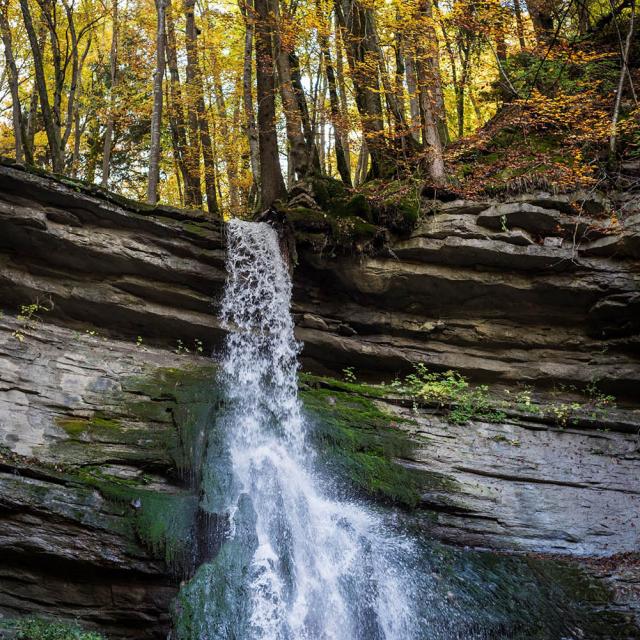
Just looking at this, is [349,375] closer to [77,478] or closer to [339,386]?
[339,386]

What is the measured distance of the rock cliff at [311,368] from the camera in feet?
22.7

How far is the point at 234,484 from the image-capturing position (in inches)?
322

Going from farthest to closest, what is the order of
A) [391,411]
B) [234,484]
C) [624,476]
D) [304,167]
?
[304,167]
[391,411]
[624,476]
[234,484]

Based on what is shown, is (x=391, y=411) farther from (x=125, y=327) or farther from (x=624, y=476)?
(x=125, y=327)

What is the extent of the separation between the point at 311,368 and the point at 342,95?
887cm

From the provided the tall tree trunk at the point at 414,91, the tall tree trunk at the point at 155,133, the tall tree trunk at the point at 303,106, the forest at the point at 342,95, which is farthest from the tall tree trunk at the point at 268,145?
the tall tree trunk at the point at 414,91

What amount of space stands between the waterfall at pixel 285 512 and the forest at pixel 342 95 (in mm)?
2760

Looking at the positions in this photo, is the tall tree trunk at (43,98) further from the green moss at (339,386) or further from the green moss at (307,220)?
the green moss at (339,386)

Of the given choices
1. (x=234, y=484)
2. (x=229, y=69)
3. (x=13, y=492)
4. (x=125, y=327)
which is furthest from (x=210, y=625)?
(x=229, y=69)

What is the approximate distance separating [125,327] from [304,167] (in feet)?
17.8

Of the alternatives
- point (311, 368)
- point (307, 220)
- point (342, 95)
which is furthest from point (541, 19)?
point (311, 368)

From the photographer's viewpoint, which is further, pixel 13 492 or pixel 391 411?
pixel 391 411

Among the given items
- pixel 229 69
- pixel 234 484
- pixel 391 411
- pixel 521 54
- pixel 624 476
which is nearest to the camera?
pixel 234 484

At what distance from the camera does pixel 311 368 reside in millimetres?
11352
